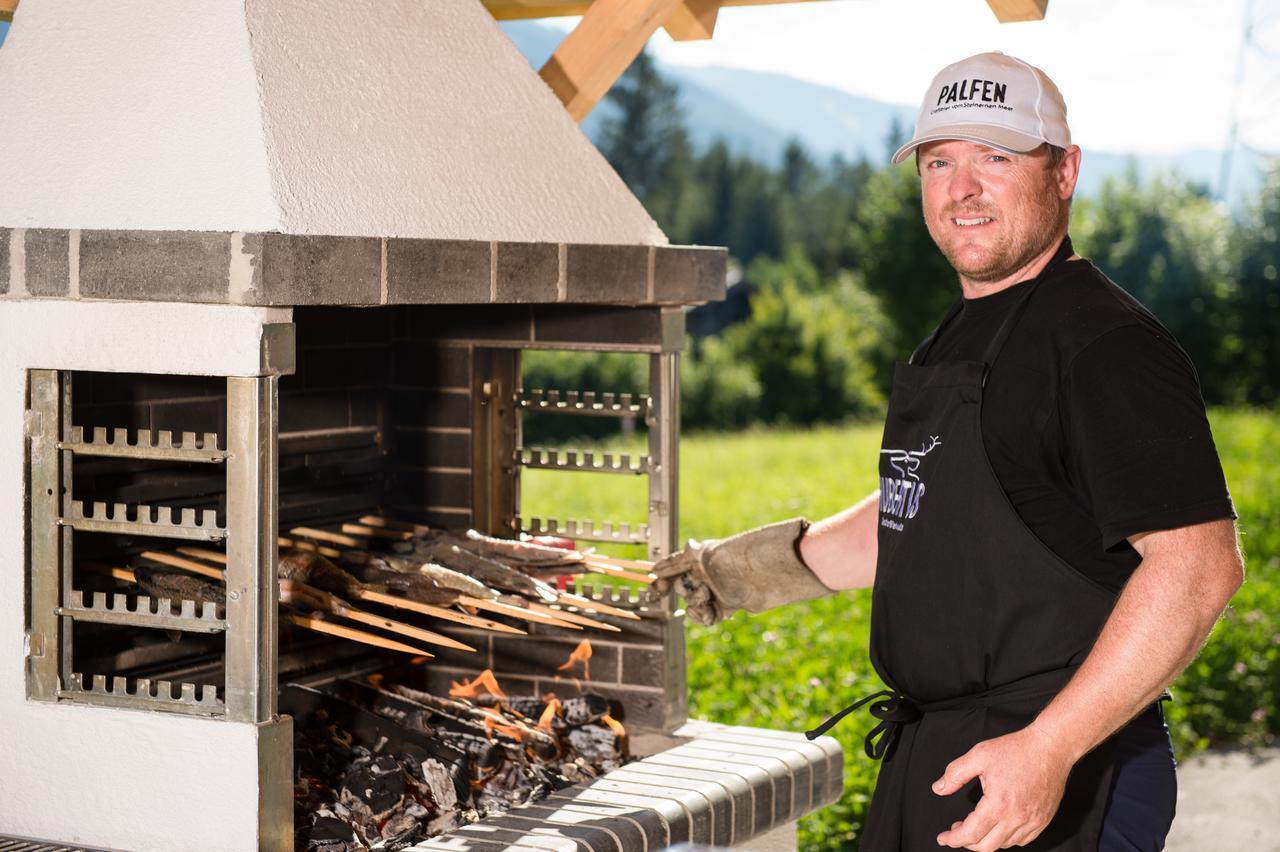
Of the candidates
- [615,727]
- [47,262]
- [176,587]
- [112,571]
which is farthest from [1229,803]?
[47,262]

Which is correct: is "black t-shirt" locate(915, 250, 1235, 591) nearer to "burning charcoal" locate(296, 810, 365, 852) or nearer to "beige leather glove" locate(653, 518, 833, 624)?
"beige leather glove" locate(653, 518, 833, 624)

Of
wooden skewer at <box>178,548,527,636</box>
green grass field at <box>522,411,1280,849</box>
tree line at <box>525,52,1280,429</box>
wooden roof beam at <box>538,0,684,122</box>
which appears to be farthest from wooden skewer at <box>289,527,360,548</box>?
tree line at <box>525,52,1280,429</box>

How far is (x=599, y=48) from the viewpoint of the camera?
160 inches

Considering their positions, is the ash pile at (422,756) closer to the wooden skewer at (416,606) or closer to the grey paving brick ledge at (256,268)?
the wooden skewer at (416,606)

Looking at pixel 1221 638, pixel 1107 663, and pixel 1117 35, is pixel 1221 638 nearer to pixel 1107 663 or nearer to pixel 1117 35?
pixel 1107 663

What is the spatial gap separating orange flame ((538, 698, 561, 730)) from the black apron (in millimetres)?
1310

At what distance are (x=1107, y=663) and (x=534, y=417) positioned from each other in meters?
28.0

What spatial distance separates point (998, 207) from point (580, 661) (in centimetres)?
195

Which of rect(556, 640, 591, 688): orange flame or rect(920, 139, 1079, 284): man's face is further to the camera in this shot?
rect(556, 640, 591, 688): orange flame

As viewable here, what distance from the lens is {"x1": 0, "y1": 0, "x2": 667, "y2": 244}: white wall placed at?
2783mm

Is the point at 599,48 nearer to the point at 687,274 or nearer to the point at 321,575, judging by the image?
the point at 687,274

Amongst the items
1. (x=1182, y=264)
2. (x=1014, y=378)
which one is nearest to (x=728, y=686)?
(x=1014, y=378)

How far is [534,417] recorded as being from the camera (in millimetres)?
30016

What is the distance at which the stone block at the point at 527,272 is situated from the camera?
324cm
